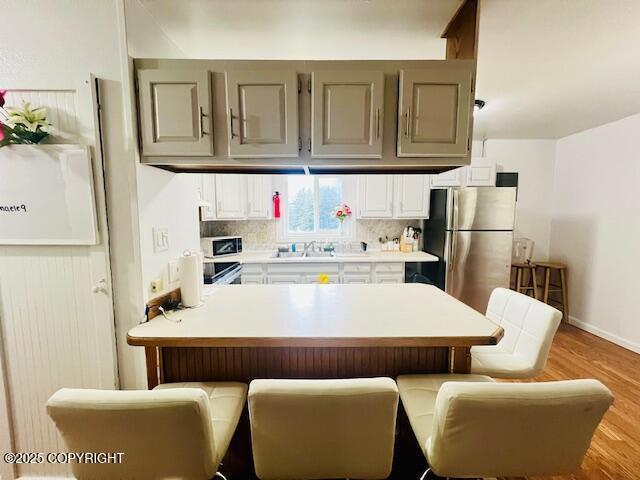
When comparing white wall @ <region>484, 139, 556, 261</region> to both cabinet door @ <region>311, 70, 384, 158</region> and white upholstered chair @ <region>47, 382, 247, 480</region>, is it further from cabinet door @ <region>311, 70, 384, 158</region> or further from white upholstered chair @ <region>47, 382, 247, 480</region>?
white upholstered chair @ <region>47, 382, 247, 480</region>

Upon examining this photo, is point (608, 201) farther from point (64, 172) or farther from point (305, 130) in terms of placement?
point (64, 172)

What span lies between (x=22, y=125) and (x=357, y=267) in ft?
9.47

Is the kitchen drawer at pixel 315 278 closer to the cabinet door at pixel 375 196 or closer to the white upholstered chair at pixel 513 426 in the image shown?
the cabinet door at pixel 375 196

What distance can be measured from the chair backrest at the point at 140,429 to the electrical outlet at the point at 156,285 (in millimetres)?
669

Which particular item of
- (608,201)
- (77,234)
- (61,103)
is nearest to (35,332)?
(77,234)

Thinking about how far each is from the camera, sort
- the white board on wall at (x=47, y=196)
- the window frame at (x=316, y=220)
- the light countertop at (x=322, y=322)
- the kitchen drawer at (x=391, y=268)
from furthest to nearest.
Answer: the window frame at (x=316, y=220)
the kitchen drawer at (x=391, y=268)
the white board on wall at (x=47, y=196)
the light countertop at (x=322, y=322)

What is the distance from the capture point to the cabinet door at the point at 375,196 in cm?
361

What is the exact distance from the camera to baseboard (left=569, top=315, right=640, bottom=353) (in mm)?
2939

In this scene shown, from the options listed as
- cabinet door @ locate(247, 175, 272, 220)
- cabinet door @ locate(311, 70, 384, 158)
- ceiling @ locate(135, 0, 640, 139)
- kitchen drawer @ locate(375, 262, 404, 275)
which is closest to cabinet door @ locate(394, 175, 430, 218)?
kitchen drawer @ locate(375, 262, 404, 275)

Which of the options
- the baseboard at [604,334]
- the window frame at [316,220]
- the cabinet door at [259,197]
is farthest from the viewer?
the window frame at [316,220]

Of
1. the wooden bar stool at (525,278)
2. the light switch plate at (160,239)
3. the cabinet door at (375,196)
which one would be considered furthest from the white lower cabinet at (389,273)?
the light switch plate at (160,239)

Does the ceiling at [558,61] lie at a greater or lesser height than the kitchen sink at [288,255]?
greater

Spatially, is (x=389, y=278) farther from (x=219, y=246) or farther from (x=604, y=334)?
(x=604, y=334)

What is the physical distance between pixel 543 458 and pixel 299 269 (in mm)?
2607
